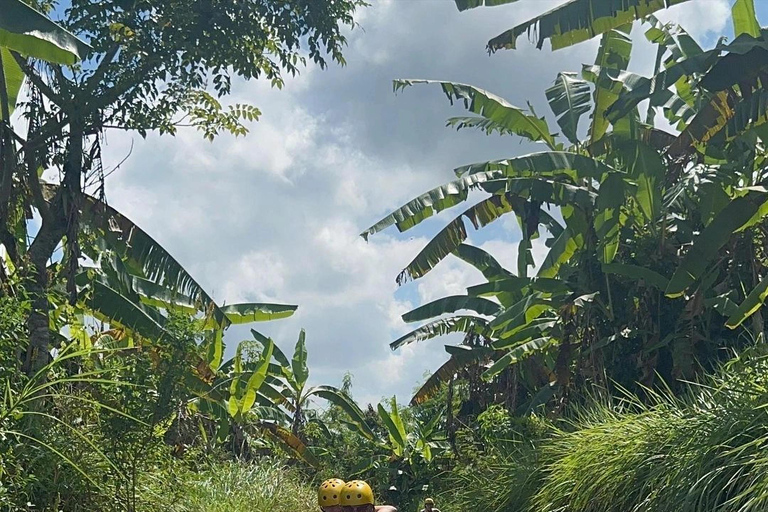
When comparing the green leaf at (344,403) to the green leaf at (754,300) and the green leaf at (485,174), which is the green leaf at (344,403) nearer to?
the green leaf at (485,174)

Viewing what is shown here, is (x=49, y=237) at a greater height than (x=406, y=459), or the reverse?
(x=49, y=237)

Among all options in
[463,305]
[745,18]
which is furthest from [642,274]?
[463,305]

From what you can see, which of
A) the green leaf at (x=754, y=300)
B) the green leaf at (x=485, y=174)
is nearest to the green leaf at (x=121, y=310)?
the green leaf at (x=485, y=174)

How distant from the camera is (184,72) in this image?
12.1 metres

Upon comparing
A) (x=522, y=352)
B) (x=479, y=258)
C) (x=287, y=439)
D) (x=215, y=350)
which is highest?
(x=479, y=258)

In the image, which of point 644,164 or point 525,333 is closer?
point 644,164

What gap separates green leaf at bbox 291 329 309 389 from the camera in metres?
21.6

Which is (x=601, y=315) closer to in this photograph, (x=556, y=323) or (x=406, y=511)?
(x=556, y=323)

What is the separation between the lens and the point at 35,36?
872 centimetres

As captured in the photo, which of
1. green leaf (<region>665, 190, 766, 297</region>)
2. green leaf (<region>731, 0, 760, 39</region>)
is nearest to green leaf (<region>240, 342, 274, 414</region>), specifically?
green leaf (<region>665, 190, 766, 297</region>)

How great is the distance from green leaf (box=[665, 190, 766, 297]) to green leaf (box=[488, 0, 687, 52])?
237 cm

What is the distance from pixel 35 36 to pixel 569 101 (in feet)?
30.7

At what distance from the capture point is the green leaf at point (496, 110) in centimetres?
1480

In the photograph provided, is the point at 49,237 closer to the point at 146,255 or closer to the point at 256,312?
the point at 146,255
